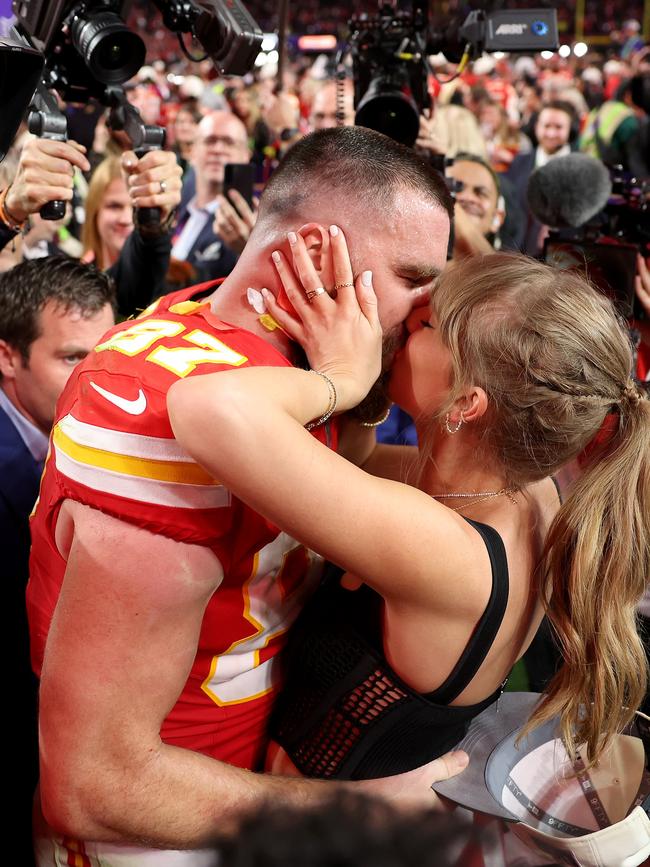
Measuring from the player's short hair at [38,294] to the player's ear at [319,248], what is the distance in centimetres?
90

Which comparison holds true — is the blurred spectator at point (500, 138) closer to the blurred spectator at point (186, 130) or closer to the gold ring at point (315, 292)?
the blurred spectator at point (186, 130)

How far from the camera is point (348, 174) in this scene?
1422mm

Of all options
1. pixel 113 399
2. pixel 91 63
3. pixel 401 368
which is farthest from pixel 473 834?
pixel 91 63

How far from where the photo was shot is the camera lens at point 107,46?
201 centimetres

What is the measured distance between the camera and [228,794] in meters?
1.26

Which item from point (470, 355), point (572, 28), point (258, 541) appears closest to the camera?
point (258, 541)

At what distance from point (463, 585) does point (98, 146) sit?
6076 millimetres

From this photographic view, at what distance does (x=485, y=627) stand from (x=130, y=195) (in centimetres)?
167

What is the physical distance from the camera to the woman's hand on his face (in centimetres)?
131

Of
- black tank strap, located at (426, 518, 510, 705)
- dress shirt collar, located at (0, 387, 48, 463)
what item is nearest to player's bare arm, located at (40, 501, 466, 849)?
black tank strap, located at (426, 518, 510, 705)

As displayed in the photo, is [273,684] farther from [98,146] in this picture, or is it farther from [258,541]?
[98,146]

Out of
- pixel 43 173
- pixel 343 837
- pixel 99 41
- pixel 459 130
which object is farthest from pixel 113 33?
pixel 459 130

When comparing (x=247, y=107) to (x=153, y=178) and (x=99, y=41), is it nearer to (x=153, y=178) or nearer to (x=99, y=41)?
(x=153, y=178)

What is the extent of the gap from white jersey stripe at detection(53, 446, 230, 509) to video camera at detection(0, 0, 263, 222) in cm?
106
